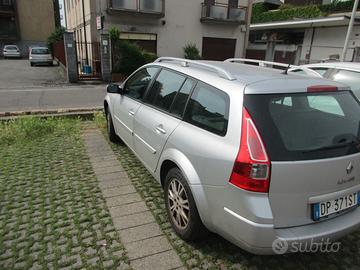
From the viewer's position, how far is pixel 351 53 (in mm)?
19000

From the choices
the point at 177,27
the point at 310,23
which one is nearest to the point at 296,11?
the point at 310,23

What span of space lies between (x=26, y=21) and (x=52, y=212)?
42.7m

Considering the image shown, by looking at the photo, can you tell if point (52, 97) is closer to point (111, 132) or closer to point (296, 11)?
point (111, 132)

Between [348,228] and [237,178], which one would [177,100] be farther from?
[348,228]

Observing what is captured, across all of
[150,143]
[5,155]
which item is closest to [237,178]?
[150,143]

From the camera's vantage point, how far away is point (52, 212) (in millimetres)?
3162

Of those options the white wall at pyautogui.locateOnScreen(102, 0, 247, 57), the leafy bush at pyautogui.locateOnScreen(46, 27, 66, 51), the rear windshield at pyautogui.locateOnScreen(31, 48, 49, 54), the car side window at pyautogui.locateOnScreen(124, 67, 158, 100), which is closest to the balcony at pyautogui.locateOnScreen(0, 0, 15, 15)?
the leafy bush at pyautogui.locateOnScreen(46, 27, 66, 51)

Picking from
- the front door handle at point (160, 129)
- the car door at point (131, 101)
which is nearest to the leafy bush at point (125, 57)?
the car door at point (131, 101)

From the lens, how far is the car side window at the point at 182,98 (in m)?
2.85

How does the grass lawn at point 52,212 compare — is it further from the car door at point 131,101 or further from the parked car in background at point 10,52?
the parked car in background at point 10,52

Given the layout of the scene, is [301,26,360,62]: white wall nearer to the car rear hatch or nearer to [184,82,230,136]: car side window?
the car rear hatch

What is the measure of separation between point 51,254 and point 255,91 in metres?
2.18

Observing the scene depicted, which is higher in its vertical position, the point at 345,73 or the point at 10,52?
the point at 345,73

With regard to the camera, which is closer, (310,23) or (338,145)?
(338,145)
